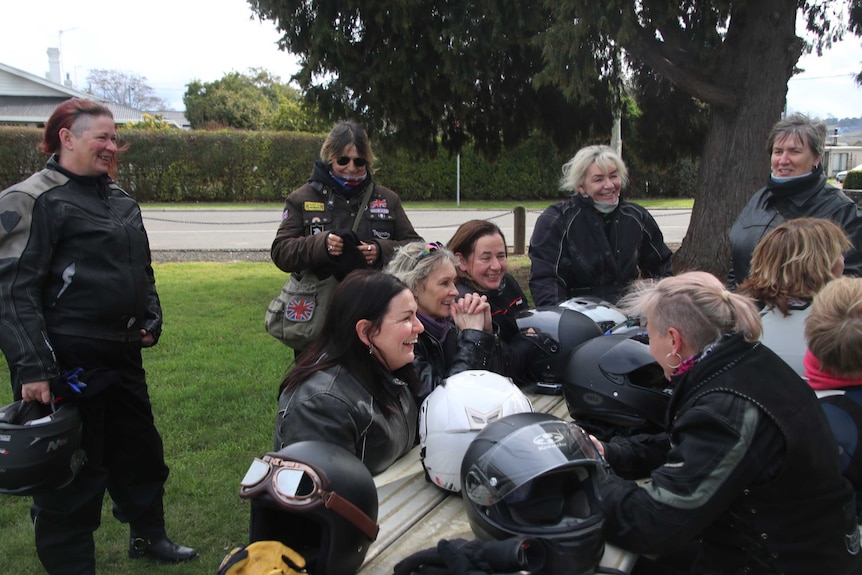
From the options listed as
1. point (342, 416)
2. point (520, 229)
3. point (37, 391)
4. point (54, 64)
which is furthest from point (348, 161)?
point (54, 64)

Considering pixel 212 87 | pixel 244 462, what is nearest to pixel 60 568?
pixel 244 462

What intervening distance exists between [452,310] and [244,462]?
7.26ft

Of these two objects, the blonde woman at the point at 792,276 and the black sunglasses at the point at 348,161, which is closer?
the blonde woman at the point at 792,276

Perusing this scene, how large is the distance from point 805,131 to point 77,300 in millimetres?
3914

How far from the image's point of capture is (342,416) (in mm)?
2441

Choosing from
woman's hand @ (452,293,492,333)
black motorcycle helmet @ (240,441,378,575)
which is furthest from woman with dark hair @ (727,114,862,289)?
black motorcycle helmet @ (240,441,378,575)

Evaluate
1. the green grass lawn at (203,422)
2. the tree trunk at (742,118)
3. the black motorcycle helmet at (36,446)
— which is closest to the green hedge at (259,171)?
the tree trunk at (742,118)

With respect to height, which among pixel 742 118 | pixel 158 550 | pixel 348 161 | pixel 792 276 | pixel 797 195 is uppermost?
pixel 742 118

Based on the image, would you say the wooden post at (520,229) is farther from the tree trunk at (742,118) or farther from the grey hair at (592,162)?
the grey hair at (592,162)

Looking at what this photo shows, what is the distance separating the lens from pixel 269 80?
6091cm

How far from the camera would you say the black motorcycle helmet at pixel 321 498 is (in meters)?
→ 1.93

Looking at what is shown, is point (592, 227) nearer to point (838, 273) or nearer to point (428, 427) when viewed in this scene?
point (838, 273)

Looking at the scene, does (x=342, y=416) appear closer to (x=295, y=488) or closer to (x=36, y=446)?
(x=295, y=488)

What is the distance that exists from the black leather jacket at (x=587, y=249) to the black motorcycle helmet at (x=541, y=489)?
7.47 feet
